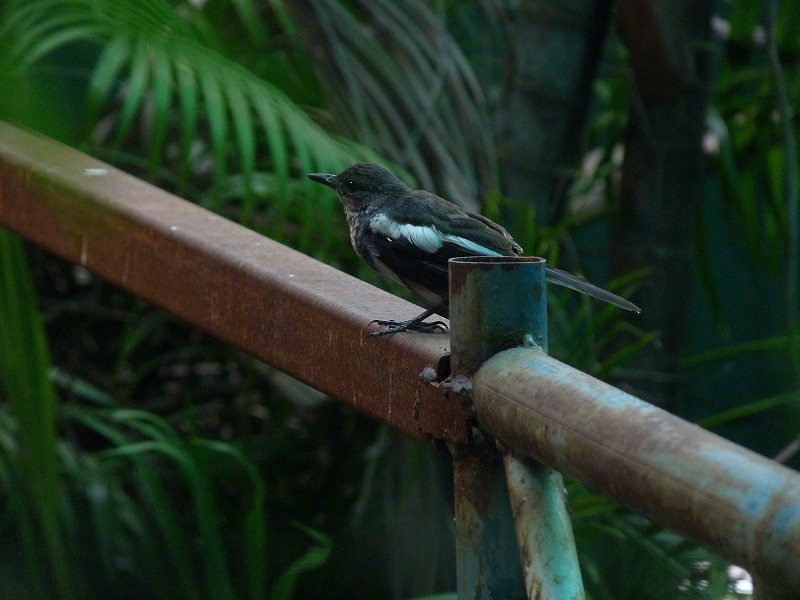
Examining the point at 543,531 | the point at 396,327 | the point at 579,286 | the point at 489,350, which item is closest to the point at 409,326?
the point at 396,327

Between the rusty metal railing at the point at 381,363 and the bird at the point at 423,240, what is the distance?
12.9 inches

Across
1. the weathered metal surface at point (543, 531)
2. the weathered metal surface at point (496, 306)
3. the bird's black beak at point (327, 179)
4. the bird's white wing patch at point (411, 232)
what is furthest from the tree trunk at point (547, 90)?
the weathered metal surface at point (543, 531)

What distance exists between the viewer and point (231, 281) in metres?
1.40

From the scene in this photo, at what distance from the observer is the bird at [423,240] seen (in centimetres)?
174

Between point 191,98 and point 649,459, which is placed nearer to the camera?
point 649,459

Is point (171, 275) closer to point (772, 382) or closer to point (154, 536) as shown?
point (154, 536)

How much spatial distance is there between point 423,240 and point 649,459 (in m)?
1.12

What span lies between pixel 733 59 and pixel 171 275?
2486 millimetres

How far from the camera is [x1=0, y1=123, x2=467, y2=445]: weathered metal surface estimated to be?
1153mm

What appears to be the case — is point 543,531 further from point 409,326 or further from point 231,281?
point 231,281

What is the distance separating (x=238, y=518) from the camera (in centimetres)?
291

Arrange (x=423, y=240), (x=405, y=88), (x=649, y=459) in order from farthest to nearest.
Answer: (x=405, y=88) < (x=423, y=240) < (x=649, y=459)

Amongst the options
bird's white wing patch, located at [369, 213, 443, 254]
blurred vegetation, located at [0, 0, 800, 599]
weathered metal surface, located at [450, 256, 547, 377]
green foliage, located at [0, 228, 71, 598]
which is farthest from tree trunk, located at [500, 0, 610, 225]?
weathered metal surface, located at [450, 256, 547, 377]

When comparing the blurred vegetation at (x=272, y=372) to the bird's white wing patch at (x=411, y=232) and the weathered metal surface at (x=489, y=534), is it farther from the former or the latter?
the weathered metal surface at (x=489, y=534)
